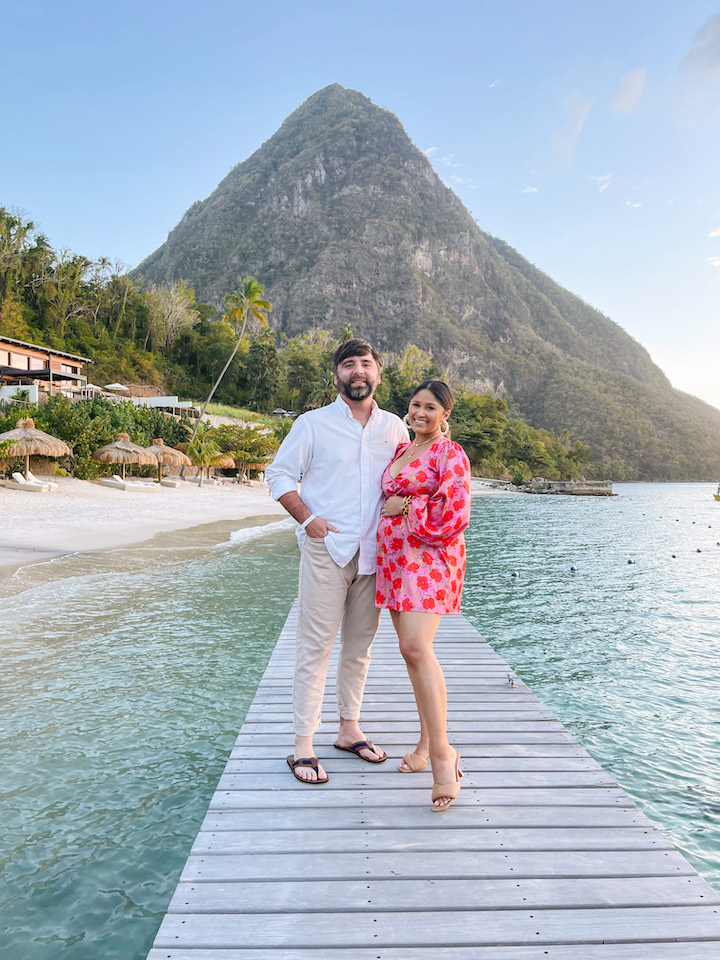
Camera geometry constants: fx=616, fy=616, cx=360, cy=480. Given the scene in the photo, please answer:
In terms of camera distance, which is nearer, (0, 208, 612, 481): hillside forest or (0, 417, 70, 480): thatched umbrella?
(0, 417, 70, 480): thatched umbrella

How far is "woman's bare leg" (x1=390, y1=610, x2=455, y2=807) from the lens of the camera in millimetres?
2502

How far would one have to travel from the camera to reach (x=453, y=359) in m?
114

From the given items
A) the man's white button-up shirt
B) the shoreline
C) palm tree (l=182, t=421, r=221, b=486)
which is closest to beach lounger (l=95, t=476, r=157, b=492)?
the shoreline

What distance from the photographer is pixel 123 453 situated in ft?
79.2

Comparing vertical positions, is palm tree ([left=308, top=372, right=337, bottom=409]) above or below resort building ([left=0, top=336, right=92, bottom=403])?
above

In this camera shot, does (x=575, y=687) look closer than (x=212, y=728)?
No

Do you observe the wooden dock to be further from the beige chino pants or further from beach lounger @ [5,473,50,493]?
beach lounger @ [5,473,50,493]

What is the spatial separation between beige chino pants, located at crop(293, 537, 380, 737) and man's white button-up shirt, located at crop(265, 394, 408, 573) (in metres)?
0.08

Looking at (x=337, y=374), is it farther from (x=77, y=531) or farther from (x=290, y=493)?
(x=77, y=531)

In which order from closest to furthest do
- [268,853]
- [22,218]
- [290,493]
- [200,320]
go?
1. [268,853]
2. [290,493]
3. [22,218]
4. [200,320]

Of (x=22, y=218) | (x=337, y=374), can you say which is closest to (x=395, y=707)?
(x=337, y=374)

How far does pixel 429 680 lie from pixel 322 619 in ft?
1.78

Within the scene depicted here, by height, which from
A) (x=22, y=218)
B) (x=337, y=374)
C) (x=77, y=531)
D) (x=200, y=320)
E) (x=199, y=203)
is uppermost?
(x=199, y=203)

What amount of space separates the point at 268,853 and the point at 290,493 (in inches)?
53.6
